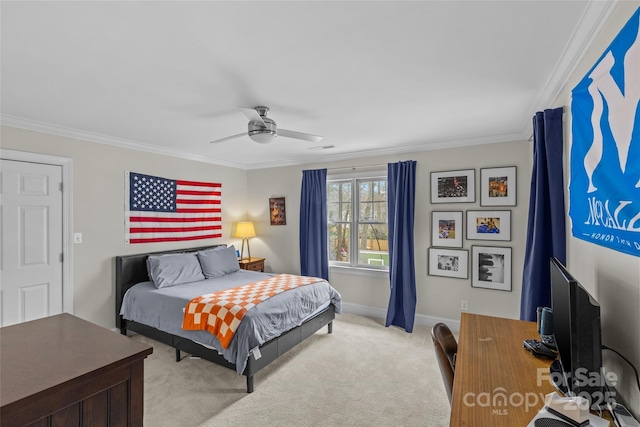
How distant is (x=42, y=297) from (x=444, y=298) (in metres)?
4.63

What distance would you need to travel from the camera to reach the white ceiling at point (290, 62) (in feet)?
4.72

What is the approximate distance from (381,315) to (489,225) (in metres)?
1.92

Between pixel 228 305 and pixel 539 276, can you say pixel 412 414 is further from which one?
pixel 228 305

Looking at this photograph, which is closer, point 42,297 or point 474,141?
point 42,297

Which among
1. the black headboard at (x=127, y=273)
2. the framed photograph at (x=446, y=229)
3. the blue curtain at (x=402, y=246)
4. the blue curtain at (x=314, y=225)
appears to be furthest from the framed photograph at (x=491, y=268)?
the black headboard at (x=127, y=273)

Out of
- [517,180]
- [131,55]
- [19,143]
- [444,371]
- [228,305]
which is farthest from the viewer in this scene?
[517,180]

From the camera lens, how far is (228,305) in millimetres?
2758

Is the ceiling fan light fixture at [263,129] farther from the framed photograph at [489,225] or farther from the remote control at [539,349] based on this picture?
the framed photograph at [489,225]

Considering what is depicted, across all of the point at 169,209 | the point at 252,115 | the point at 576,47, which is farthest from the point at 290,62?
the point at 169,209

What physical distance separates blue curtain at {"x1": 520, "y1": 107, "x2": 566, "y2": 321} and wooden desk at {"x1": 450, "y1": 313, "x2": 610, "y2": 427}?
1.40ft

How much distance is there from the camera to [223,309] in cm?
271

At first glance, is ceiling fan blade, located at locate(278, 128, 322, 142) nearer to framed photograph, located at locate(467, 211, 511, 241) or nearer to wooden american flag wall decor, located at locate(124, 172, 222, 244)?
framed photograph, located at locate(467, 211, 511, 241)

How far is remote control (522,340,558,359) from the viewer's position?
1.53m

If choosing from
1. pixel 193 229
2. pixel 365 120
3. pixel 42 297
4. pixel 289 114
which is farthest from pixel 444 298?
pixel 42 297
